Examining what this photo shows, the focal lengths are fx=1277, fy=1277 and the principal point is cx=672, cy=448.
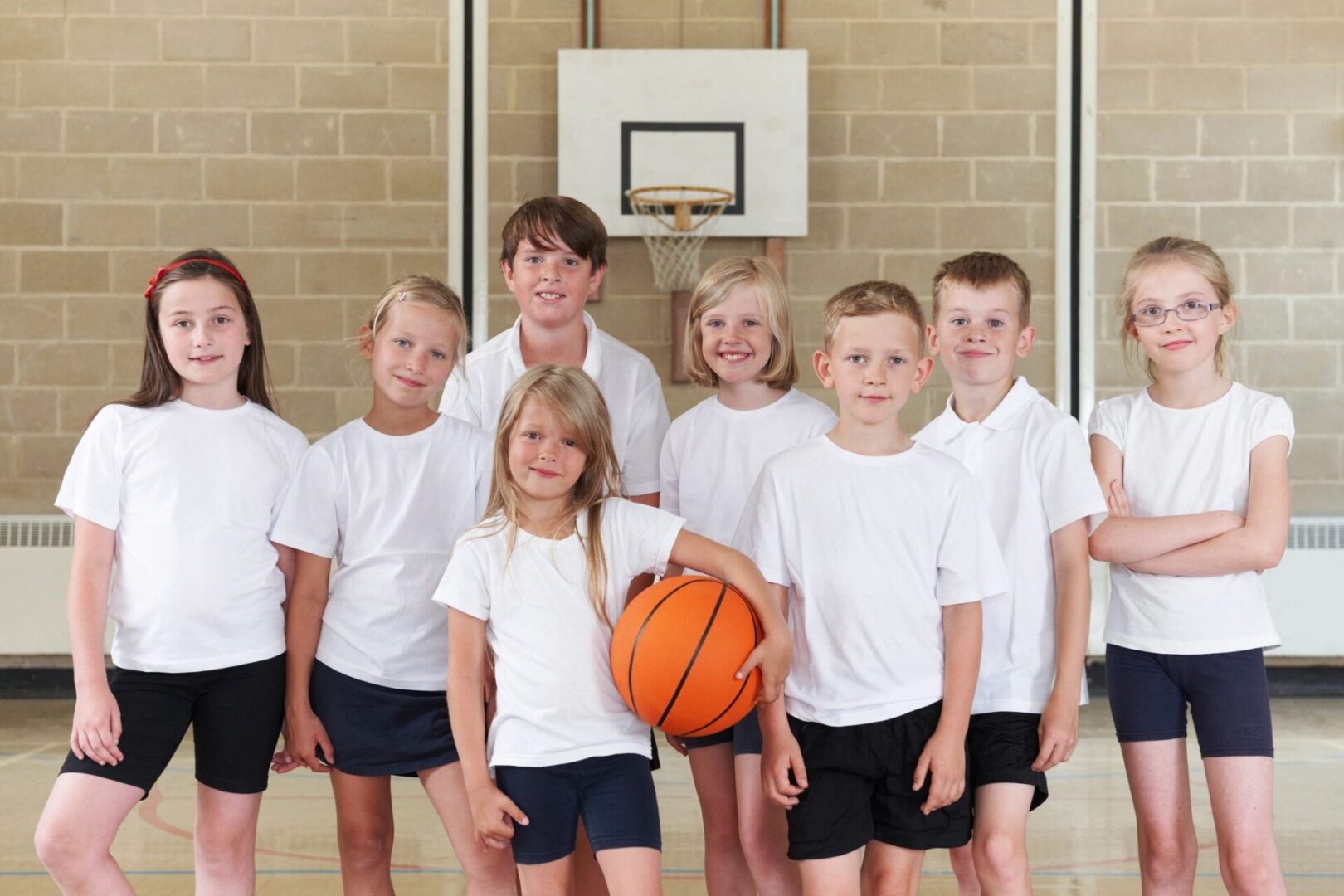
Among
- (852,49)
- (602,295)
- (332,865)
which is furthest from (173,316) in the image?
(852,49)

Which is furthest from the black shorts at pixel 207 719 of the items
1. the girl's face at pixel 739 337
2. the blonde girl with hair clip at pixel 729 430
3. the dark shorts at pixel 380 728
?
the girl's face at pixel 739 337

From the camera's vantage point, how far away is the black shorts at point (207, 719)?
2.21 meters

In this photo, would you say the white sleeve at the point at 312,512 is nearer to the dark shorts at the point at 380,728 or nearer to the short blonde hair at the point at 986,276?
the dark shorts at the point at 380,728

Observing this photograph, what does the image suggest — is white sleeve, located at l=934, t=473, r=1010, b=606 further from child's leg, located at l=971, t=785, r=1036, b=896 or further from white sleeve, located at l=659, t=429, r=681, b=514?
white sleeve, located at l=659, t=429, r=681, b=514

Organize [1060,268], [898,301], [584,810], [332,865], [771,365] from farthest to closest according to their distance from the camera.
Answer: [1060,268], [332,865], [771,365], [898,301], [584,810]

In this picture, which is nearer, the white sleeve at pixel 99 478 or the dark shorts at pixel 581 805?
the dark shorts at pixel 581 805

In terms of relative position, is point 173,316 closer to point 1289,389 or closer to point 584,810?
point 584,810

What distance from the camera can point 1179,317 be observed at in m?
2.37

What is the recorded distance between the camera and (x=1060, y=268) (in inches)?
240

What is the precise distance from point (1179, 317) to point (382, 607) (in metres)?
1.55

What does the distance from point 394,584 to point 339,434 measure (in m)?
0.31

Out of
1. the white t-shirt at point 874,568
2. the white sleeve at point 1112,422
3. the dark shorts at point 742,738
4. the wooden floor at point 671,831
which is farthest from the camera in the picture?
the wooden floor at point 671,831

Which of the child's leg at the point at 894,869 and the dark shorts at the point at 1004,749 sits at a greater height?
the dark shorts at the point at 1004,749

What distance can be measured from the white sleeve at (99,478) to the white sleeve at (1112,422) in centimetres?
179
